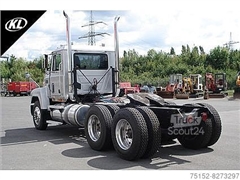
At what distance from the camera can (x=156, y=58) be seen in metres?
66.7

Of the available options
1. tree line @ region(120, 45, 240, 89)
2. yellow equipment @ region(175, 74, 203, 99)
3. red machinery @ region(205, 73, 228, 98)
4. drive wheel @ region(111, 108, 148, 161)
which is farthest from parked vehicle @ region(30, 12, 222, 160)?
tree line @ region(120, 45, 240, 89)

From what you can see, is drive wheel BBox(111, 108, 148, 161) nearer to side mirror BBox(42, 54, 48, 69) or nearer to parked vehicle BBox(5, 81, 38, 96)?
side mirror BBox(42, 54, 48, 69)

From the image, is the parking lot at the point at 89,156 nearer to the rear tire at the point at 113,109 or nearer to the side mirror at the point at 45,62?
the rear tire at the point at 113,109

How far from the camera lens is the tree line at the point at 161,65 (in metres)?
51.0

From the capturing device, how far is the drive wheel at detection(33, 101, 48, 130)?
10594 millimetres

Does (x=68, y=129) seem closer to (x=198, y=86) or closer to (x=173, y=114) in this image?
(x=173, y=114)

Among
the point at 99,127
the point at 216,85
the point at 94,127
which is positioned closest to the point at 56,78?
the point at 94,127

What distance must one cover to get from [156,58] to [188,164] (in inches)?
2415

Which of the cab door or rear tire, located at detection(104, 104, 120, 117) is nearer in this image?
rear tire, located at detection(104, 104, 120, 117)

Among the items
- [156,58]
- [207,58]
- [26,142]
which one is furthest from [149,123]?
[156,58]

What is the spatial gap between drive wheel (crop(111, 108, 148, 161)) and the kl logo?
14.3 ft

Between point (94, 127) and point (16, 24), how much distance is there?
13.6 feet

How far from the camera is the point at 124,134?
677cm

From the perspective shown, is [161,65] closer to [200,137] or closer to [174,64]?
[174,64]
